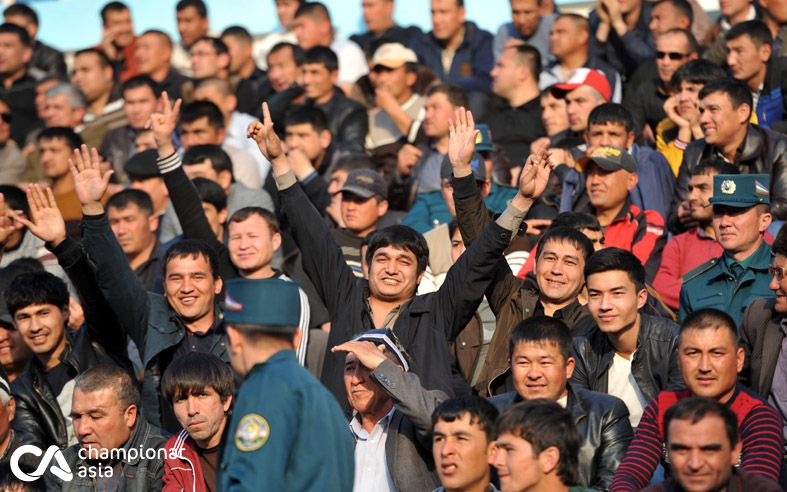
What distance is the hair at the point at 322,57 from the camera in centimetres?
1455

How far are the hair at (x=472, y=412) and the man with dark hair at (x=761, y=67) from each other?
5.91 metres

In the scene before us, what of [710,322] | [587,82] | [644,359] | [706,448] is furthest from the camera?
[587,82]

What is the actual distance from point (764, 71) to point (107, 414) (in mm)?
6723

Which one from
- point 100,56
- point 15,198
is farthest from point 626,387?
point 100,56

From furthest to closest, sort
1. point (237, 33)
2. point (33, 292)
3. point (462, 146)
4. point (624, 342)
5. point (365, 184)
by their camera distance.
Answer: point (237, 33), point (365, 184), point (33, 292), point (462, 146), point (624, 342)

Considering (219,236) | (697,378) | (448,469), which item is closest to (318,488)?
(448,469)

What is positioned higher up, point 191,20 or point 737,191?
point 191,20

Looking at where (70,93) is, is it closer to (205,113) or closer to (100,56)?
(100,56)

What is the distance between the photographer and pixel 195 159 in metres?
12.1

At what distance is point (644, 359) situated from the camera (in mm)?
8320

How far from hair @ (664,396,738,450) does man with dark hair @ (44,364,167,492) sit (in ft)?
10.0

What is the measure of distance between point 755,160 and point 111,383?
5.18 meters

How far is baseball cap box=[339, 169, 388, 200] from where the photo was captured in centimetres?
1086

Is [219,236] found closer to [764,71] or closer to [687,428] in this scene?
[764,71]
